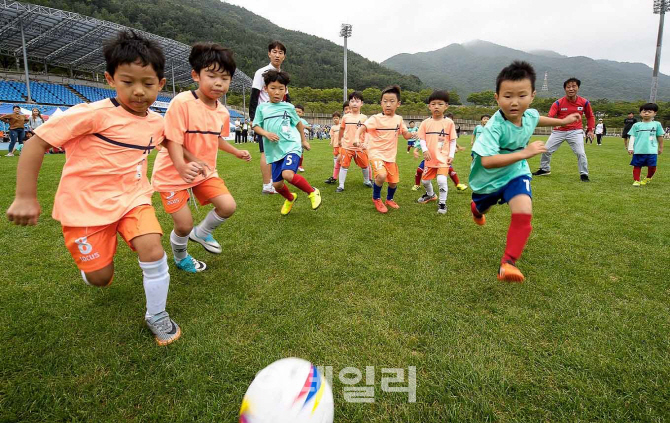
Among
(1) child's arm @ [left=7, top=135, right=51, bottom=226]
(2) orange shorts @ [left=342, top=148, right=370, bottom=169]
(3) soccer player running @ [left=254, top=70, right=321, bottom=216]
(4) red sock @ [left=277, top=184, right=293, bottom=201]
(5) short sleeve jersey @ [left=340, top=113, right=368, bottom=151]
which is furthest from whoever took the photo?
(5) short sleeve jersey @ [left=340, top=113, right=368, bottom=151]

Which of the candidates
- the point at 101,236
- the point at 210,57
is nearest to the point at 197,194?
the point at 101,236

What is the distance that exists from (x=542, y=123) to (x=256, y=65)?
7757cm

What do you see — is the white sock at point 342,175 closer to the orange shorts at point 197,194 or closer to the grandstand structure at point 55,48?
the orange shorts at point 197,194

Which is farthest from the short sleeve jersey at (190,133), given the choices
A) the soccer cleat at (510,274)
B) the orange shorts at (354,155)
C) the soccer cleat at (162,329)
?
the orange shorts at (354,155)

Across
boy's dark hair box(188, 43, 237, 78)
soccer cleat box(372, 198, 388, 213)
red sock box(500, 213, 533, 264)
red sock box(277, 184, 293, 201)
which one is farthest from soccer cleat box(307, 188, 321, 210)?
red sock box(500, 213, 533, 264)

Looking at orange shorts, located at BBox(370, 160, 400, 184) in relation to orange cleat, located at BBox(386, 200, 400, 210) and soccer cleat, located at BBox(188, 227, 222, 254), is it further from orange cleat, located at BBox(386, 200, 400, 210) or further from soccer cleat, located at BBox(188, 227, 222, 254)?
soccer cleat, located at BBox(188, 227, 222, 254)

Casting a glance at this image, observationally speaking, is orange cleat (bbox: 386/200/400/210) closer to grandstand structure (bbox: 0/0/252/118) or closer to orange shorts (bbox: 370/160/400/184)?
orange shorts (bbox: 370/160/400/184)

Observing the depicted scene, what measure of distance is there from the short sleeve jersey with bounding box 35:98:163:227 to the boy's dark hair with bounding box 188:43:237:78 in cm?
85

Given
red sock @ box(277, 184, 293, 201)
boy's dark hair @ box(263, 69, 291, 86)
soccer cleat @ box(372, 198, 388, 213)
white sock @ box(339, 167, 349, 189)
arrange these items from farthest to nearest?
1. white sock @ box(339, 167, 349, 189)
2. soccer cleat @ box(372, 198, 388, 213)
3. red sock @ box(277, 184, 293, 201)
4. boy's dark hair @ box(263, 69, 291, 86)

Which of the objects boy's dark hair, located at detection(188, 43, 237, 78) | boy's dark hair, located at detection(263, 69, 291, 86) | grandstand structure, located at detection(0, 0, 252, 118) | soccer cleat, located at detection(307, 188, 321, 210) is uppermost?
grandstand structure, located at detection(0, 0, 252, 118)

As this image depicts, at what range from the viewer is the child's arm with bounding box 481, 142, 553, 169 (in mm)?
2502

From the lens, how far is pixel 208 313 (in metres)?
2.39

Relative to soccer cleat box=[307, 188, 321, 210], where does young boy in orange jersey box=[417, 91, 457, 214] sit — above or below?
above

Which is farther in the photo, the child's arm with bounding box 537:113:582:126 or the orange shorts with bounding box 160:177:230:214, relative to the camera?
the child's arm with bounding box 537:113:582:126
